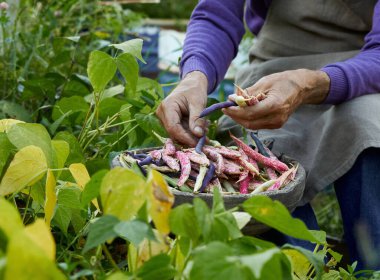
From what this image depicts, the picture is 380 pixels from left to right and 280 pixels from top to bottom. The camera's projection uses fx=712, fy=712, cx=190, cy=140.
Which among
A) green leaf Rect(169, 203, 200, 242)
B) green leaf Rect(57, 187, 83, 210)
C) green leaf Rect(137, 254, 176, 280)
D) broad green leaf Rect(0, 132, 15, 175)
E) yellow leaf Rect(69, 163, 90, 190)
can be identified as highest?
green leaf Rect(169, 203, 200, 242)

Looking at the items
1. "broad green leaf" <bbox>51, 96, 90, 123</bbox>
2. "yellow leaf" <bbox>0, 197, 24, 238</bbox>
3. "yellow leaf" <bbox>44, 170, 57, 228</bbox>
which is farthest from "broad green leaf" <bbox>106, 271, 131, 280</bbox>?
"broad green leaf" <bbox>51, 96, 90, 123</bbox>

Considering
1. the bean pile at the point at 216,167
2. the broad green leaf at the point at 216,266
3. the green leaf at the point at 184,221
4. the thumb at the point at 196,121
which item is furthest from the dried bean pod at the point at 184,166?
the broad green leaf at the point at 216,266

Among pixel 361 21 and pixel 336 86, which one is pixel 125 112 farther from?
pixel 361 21

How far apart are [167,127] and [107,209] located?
568 mm

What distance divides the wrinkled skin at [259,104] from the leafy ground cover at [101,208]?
3.4 inches

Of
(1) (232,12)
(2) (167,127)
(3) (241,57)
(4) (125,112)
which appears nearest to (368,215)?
(2) (167,127)

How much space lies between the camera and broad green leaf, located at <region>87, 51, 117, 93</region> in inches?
44.0

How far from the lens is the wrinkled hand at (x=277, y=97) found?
1196mm

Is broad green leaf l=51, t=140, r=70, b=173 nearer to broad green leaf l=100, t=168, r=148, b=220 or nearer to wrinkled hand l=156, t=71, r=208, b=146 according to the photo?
wrinkled hand l=156, t=71, r=208, b=146

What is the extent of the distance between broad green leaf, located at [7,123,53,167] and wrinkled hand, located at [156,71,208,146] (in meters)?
0.29

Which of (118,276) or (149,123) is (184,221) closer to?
(118,276)

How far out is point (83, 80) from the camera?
165 centimetres

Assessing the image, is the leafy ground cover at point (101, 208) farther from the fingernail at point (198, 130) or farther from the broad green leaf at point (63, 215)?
the fingernail at point (198, 130)

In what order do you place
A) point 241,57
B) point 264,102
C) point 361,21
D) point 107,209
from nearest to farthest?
1. point 107,209
2. point 264,102
3. point 361,21
4. point 241,57
